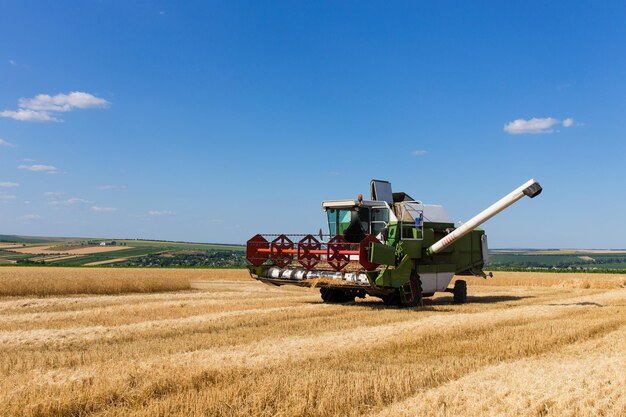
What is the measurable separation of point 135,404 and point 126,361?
2031 mm

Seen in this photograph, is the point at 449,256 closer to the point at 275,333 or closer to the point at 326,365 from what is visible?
the point at 275,333

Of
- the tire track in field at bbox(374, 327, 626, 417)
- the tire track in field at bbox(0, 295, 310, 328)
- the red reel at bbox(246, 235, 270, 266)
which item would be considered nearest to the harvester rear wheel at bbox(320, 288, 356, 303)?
the tire track in field at bbox(0, 295, 310, 328)

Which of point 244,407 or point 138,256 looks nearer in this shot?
point 244,407

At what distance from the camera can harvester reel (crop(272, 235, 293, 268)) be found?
16.7 metres

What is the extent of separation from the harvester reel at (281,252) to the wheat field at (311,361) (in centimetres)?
217

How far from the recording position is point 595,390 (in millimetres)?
5910

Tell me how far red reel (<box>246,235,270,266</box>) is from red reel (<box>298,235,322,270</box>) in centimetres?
135

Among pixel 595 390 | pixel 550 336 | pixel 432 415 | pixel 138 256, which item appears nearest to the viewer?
pixel 432 415

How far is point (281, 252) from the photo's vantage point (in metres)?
16.8

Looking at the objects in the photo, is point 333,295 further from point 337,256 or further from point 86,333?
point 86,333

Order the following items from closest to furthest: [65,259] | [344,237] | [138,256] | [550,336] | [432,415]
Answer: [432,415] < [550,336] < [344,237] < [65,259] < [138,256]

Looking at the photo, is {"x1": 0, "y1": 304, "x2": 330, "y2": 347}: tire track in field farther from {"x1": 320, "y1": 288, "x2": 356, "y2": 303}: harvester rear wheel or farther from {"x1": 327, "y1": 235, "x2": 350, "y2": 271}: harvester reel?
{"x1": 320, "y1": 288, "x2": 356, "y2": 303}: harvester rear wheel

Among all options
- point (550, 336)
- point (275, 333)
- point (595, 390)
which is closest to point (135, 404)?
point (595, 390)

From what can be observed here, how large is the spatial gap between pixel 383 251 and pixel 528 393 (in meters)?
8.92
